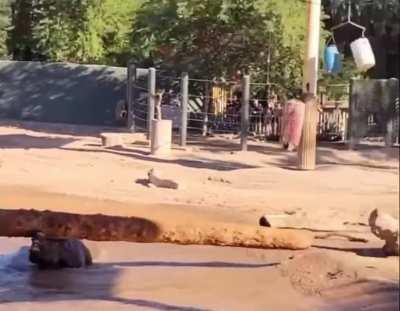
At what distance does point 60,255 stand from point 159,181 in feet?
14.2

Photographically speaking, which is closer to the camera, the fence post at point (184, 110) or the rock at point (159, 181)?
the rock at point (159, 181)

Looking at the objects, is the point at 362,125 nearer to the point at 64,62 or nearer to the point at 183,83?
the point at 183,83

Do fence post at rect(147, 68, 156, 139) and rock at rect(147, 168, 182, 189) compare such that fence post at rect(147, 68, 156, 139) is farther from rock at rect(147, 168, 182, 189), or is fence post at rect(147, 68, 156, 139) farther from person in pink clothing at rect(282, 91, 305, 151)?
person in pink clothing at rect(282, 91, 305, 151)

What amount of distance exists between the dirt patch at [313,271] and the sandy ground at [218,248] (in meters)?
0.01

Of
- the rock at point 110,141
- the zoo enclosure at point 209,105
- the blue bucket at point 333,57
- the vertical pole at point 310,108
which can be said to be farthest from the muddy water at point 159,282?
the zoo enclosure at point 209,105

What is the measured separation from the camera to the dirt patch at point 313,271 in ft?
23.1

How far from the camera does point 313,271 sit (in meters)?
7.39

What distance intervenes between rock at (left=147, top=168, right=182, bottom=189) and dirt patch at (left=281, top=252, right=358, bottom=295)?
4.99 metres

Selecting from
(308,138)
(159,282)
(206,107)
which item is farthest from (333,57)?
(159,282)

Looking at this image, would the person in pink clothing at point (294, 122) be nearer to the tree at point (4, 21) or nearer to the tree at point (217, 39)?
the tree at point (217, 39)

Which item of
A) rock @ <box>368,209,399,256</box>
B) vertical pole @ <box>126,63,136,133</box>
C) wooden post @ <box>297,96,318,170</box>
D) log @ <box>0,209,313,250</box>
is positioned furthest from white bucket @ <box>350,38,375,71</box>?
vertical pole @ <box>126,63,136,133</box>

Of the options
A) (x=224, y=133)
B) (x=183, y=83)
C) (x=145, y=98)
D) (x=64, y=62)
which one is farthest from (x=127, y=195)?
(x=64, y=62)

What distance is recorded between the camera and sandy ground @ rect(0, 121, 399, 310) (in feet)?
18.0

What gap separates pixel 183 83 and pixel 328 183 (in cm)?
1253
